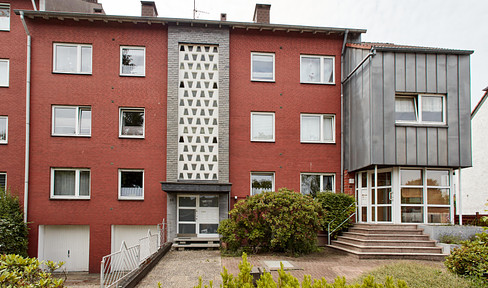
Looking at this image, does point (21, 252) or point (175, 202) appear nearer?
point (21, 252)

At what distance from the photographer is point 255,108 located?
1452cm

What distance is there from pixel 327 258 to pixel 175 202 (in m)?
6.14

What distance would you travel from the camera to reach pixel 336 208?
13039 millimetres

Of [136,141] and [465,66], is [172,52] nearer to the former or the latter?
[136,141]

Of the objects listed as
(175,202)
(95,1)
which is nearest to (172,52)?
(175,202)

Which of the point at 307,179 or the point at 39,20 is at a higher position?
the point at 39,20

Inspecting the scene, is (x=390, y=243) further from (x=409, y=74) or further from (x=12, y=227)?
(x=12, y=227)

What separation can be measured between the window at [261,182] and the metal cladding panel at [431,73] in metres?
6.79

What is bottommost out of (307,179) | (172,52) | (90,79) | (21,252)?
(21,252)

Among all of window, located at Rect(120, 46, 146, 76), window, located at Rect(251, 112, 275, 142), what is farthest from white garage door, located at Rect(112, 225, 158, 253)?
window, located at Rect(120, 46, 146, 76)

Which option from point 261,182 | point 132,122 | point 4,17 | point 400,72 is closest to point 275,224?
point 261,182

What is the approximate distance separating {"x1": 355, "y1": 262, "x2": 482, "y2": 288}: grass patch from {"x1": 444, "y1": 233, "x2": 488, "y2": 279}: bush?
0.18m

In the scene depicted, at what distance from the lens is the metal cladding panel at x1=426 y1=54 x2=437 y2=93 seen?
12.7 metres

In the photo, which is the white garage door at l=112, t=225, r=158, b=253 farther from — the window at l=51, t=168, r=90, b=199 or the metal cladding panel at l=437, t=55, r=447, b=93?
the metal cladding panel at l=437, t=55, r=447, b=93
